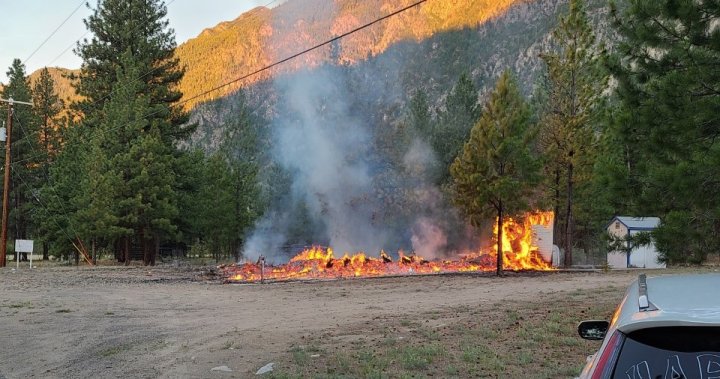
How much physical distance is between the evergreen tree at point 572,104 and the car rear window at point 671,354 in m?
32.4

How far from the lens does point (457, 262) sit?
32219 mm

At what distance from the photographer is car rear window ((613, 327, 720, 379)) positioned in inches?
91.5

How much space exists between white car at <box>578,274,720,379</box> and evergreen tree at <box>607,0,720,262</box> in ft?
20.7

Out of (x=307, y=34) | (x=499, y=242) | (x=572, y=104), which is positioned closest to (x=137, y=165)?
(x=499, y=242)

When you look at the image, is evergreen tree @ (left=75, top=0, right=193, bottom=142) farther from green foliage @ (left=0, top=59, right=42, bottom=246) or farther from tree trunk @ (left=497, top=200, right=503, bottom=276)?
tree trunk @ (left=497, top=200, right=503, bottom=276)

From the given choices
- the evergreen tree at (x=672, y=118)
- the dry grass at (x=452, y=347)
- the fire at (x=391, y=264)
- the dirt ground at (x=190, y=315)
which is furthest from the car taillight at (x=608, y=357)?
the fire at (x=391, y=264)

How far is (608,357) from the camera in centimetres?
247

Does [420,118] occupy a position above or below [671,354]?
above

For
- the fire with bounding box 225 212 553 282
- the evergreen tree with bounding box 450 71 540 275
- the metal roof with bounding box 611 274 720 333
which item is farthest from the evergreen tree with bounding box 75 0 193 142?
the metal roof with bounding box 611 274 720 333

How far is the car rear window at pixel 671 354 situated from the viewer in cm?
232

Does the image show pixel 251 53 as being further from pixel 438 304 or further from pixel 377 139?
pixel 438 304

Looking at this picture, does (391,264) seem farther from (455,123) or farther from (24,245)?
(455,123)

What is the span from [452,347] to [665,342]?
6.93m

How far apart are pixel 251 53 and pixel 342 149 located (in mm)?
47173
